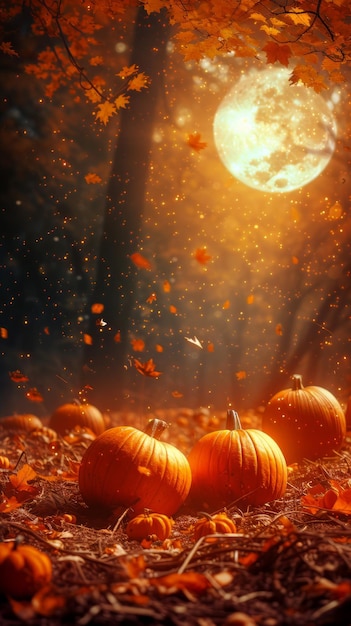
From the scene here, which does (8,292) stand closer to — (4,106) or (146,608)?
(4,106)

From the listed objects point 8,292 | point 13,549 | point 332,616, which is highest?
point 332,616

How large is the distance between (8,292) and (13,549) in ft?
34.0

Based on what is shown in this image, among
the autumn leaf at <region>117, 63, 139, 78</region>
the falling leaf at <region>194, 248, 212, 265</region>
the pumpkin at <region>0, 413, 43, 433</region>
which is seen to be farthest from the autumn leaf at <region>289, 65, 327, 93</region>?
the falling leaf at <region>194, 248, 212, 265</region>

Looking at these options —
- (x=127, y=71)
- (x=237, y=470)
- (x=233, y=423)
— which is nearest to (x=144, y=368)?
(x=127, y=71)

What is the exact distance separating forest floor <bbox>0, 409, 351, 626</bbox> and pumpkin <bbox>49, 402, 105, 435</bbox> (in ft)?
10.2

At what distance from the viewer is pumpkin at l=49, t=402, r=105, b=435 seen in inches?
260

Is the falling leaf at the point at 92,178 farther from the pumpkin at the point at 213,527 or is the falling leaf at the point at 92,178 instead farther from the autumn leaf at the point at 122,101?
the pumpkin at the point at 213,527

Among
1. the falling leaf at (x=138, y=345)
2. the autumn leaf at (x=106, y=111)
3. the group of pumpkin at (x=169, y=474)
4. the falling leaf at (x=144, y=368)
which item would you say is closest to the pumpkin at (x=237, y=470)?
the group of pumpkin at (x=169, y=474)

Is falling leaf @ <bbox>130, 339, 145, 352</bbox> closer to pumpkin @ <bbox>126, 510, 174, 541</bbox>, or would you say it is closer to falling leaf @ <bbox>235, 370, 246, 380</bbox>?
falling leaf @ <bbox>235, 370, 246, 380</bbox>

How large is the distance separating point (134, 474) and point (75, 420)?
3630 millimetres

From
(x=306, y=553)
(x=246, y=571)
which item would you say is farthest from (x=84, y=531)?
(x=306, y=553)

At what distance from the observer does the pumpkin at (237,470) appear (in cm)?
339

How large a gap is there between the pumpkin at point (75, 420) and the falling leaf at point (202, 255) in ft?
20.6

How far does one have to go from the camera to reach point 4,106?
10141 mm
